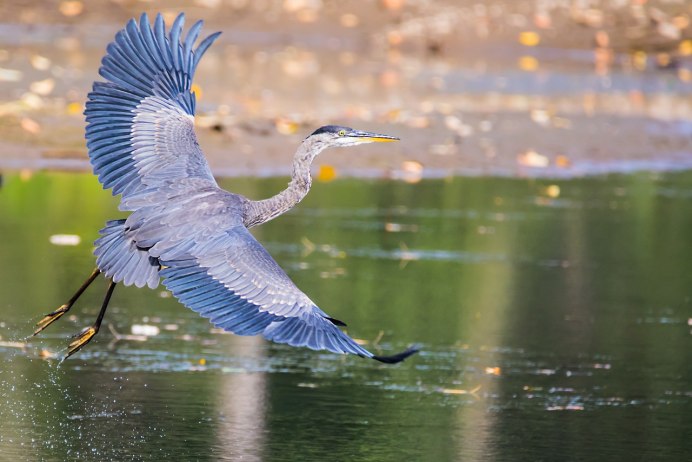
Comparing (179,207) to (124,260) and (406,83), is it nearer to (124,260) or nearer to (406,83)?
(124,260)

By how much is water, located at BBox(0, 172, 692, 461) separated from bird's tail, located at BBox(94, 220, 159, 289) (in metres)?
0.69

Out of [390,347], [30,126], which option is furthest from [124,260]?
[30,126]

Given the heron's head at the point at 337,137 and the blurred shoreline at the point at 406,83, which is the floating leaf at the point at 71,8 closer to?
the blurred shoreline at the point at 406,83

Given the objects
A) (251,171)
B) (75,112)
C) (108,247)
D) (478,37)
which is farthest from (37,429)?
(478,37)

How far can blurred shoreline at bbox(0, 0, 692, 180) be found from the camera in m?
15.8

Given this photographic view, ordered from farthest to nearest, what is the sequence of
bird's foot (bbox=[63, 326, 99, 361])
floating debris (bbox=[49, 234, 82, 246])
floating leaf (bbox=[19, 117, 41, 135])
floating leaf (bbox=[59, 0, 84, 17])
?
floating leaf (bbox=[59, 0, 84, 17]), floating leaf (bbox=[19, 117, 41, 135]), floating debris (bbox=[49, 234, 82, 246]), bird's foot (bbox=[63, 326, 99, 361])

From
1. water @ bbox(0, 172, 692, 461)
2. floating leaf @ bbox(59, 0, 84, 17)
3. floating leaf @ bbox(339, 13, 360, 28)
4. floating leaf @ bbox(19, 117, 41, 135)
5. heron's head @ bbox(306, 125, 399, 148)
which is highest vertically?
floating leaf @ bbox(59, 0, 84, 17)

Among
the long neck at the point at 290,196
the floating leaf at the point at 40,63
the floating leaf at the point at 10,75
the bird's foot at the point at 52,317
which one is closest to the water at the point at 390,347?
the bird's foot at the point at 52,317

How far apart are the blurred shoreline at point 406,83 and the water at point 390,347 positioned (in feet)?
6.98

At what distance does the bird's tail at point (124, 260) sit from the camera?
22.9ft

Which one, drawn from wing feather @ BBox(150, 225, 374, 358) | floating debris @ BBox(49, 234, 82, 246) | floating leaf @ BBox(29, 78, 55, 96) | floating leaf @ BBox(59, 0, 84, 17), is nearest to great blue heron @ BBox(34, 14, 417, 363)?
wing feather @ BBox(150, 225, 374, 358)

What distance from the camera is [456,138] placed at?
17078 mm

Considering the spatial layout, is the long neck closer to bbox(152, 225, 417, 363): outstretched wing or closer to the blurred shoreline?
bbox(152, 225, 417, 363): outstretched wing

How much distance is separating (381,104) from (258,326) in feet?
43.6
